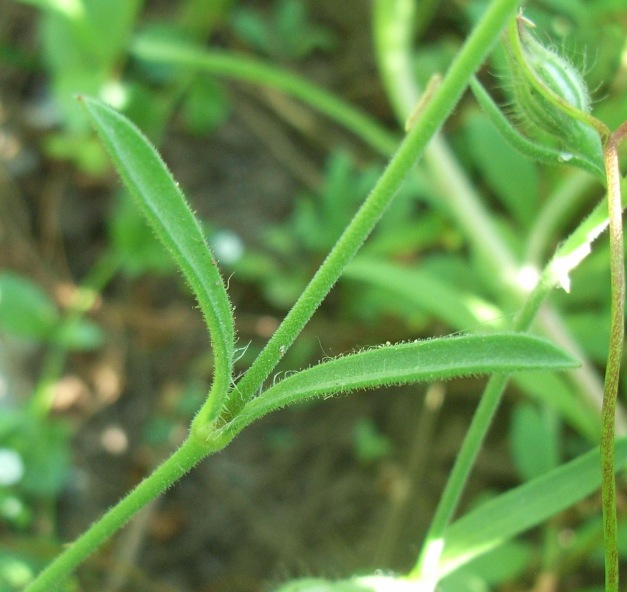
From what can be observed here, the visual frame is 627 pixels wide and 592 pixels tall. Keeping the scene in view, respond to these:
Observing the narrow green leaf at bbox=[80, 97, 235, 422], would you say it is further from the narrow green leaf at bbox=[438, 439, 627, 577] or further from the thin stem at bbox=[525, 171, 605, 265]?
the thin stem at bbox=[525, 171, 605, 265]

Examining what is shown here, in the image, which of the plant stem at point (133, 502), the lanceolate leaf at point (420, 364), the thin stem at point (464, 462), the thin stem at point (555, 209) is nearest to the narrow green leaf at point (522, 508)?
the thin stem at point (464, 462)

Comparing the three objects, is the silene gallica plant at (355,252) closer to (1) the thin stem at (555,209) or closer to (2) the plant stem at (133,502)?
(2) the plant stem at (133,502)

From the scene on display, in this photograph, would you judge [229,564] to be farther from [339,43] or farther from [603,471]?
[339,43]

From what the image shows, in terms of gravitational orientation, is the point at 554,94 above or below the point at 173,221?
above

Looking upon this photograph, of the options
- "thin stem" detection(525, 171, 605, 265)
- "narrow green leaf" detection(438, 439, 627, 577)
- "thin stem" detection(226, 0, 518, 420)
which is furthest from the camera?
"thin stem" detection(525, 171, 605, 265)

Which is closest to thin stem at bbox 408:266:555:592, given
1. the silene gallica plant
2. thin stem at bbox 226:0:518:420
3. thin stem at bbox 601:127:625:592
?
the silene gallica plant

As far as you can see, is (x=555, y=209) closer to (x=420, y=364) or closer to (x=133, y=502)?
(x=420, y=364)

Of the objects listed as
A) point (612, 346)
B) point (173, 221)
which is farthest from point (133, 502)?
point (612, 346)
